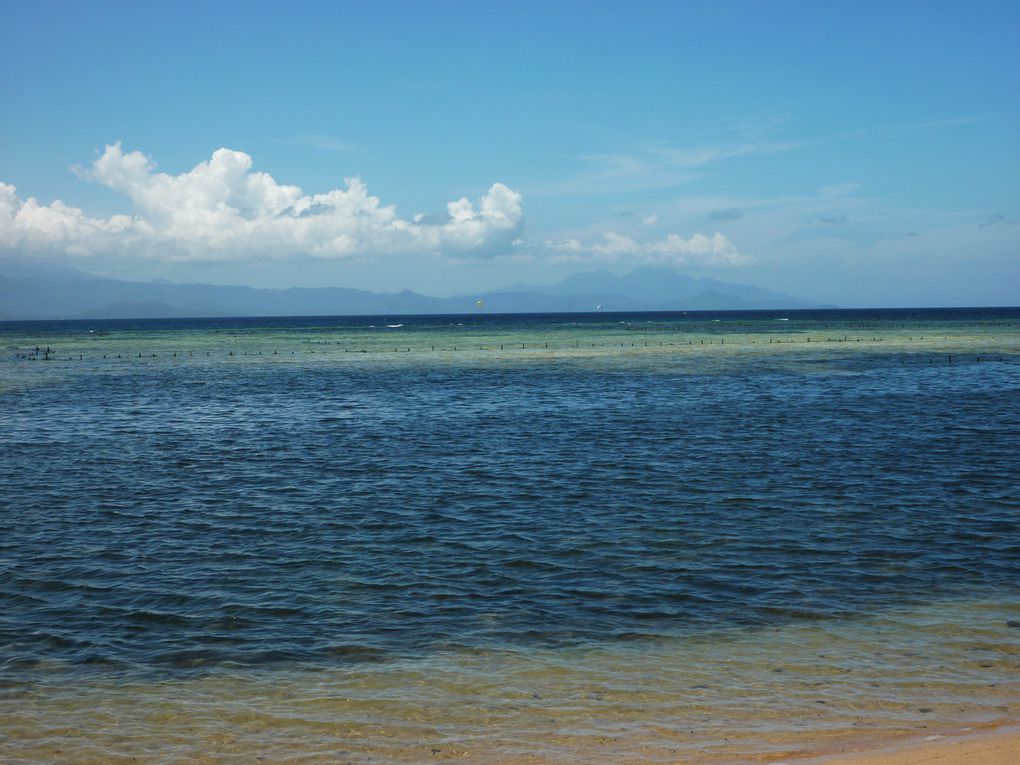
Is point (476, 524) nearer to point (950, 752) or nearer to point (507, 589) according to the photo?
point (507, 589)

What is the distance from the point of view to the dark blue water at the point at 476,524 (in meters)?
14.9

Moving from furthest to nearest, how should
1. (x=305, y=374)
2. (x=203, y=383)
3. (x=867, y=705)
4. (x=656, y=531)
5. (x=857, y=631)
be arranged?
1. (x=305, y=374)
2. (x=203, y=383)
3. (x=656, y=531)
4. (x=857, y=631)
5. (x=867, y=705)

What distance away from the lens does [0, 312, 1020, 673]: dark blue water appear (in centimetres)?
1485

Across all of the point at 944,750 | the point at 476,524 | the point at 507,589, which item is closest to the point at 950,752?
the point at 944,750

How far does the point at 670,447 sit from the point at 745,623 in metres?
18.1

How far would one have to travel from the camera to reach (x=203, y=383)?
66.1 metres

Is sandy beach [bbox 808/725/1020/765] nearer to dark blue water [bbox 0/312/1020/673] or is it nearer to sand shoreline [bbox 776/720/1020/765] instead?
sand shoreline [bbox 776/720/1020/765]

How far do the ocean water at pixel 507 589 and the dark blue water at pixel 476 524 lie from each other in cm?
10

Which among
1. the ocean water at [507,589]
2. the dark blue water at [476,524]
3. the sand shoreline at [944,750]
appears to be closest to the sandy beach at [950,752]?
the sand shoreline at [944,750]

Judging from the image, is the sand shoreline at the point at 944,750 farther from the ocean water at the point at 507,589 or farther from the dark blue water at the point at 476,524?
the dark blue water at the point at 476,524

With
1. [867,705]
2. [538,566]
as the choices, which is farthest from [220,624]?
[867,705]

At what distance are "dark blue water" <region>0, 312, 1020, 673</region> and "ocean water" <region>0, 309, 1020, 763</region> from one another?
10 cm

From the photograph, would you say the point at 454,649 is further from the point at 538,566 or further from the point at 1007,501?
the point at 1007,501

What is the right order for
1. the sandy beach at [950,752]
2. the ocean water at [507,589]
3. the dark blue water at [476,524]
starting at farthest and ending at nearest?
the dark blue water at [476,524]
the ocean water at [507,589]
the sandy beach at [950,752]
